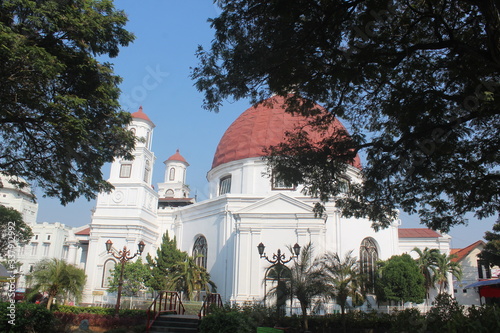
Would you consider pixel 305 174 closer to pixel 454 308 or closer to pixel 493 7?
pixel 454 308

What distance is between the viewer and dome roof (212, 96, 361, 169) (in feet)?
93.4

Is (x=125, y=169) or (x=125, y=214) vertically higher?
(x=125, y=169)

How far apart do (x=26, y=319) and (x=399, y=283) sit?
831 inches

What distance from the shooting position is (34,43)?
34.3 feet

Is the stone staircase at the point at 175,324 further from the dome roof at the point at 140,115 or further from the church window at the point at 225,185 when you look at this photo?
the dome roof at the point at 140,115

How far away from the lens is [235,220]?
1015 inches

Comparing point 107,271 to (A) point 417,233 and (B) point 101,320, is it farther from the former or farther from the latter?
(A) point 417,233

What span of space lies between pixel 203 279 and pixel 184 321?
415 inches

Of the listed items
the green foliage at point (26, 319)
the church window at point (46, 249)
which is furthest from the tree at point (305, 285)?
the church window at point (46, 249)

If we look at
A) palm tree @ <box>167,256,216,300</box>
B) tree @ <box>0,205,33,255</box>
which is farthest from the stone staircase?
tree @ <box>0,205,33,255</box>

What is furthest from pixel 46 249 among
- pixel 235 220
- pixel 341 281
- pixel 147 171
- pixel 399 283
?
pixel 341 281

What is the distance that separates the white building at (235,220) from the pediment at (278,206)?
0.06 meters

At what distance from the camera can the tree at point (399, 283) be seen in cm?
2548

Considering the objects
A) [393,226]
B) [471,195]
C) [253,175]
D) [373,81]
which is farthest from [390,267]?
[373,81]
